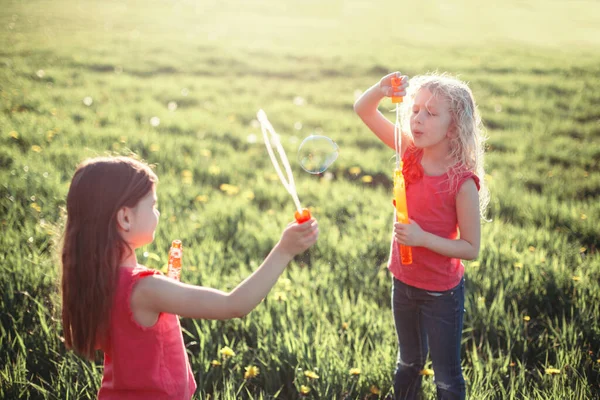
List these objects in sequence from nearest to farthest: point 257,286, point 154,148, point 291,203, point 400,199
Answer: point 257,286 → point 400,199 → point 291,203 → point 154,148

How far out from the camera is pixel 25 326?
105 inches

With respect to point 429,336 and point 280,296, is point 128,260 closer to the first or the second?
point 429,336

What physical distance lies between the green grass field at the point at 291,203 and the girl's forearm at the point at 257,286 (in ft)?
2.26

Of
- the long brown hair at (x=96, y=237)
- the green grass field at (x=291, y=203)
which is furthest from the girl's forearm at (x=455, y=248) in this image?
the long brown hair at (x=96, y=237)

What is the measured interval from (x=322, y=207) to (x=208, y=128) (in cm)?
268

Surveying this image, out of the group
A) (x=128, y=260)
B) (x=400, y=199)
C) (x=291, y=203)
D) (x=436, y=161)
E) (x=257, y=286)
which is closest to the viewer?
(x=257, y=286)

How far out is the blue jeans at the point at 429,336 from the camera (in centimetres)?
212

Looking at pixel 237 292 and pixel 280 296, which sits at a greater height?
pixel 237 292

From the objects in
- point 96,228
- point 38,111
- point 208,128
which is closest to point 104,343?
point 96,228

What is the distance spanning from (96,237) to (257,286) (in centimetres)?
48

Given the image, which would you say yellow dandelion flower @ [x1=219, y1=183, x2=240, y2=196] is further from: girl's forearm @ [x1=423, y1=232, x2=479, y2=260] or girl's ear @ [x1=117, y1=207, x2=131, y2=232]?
girl's ear @ [x1=117, y1=207, x2=131, y2=232]

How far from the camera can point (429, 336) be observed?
2156 millimetres

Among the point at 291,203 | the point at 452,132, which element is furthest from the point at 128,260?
the point at 291,203

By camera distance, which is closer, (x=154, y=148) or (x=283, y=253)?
(x=283, y=253)
